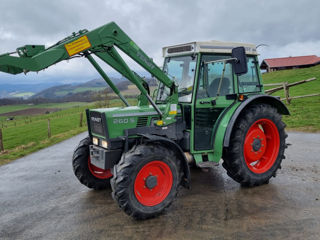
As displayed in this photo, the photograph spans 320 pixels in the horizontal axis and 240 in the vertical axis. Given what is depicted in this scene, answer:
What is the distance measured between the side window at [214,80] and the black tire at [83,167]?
237 cm

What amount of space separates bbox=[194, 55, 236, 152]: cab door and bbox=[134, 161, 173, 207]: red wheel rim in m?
0.95

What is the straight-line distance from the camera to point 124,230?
12.3ft

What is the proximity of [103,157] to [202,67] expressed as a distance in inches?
92.1

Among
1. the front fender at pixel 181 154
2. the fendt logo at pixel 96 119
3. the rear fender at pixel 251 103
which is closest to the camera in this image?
the front fender at pixel 181 154

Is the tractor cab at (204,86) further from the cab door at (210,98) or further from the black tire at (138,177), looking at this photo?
the black tire at (138,177)

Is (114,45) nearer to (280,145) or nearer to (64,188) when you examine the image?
(64,188)

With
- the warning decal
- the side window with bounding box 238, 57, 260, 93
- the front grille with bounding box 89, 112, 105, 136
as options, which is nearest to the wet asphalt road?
the front grille with bounding box 89, 112, 105, 136

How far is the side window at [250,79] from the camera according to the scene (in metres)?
5.38

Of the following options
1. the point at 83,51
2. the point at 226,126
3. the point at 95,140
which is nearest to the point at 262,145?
the point at 226,126

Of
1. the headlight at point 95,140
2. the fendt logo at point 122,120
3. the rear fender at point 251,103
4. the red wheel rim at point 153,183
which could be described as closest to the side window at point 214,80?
the rear fender at point 251,103

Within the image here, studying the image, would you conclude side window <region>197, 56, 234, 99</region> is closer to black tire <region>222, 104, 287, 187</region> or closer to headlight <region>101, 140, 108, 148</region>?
black tire <region>222, 104, 287, 187</region>

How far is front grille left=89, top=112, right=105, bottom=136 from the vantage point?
14.9 ft

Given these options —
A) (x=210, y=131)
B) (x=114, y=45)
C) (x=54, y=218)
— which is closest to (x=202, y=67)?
(x=210, y=131)

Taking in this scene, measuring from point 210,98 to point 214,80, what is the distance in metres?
0.36
